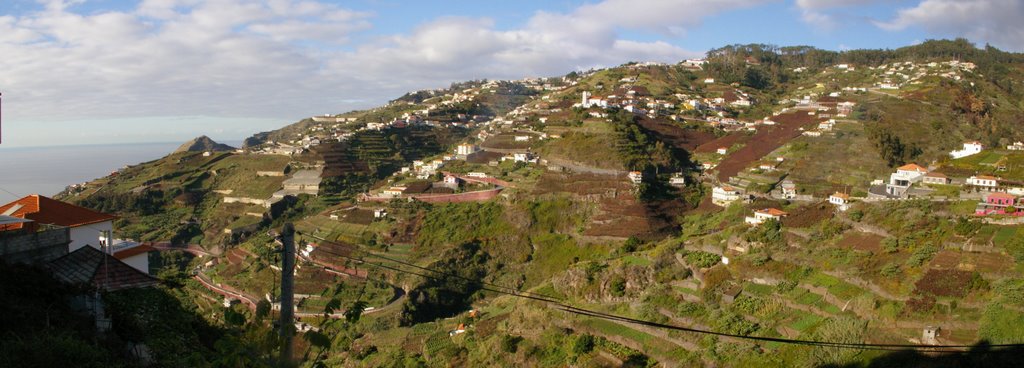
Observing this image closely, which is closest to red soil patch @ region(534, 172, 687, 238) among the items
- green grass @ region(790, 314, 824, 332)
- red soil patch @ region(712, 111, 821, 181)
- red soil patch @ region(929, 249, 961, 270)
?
red soil patch @ region(712, 111, 821, 181)

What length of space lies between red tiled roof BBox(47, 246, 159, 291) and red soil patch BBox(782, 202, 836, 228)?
16612 mm

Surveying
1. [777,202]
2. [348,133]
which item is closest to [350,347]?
[777,202]

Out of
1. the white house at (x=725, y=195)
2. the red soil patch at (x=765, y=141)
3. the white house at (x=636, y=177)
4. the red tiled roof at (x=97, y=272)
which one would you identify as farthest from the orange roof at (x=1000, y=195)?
the red tiled roof at (x=97, y=272)

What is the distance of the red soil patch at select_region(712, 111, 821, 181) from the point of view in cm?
3135

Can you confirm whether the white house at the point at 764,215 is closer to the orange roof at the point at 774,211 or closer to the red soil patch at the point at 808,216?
the orange roof at the point at 774,211

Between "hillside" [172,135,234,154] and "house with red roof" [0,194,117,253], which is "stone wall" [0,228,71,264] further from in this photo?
"hillside" [172,135,234,154]

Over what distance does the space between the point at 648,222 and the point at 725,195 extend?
4.03m

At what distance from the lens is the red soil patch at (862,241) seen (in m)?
15.2

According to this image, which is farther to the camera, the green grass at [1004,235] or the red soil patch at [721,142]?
the red soil patch at [721,142]

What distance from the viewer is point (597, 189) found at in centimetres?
2880

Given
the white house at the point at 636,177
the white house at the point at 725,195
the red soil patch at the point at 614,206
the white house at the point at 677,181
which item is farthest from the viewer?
the white house at the point at 677,181

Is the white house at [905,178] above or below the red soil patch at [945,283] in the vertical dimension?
above

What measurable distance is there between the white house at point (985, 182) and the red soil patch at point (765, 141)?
11.4 metres

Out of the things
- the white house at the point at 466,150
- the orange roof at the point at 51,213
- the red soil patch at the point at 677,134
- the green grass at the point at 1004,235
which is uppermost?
the red soil patch at the point at 677,134
